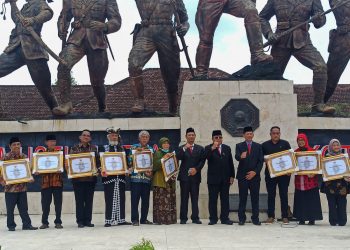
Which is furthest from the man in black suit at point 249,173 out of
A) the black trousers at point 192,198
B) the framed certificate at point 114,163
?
the framed certificate at point 114,163

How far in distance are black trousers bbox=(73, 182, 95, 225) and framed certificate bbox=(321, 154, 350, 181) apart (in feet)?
11.9

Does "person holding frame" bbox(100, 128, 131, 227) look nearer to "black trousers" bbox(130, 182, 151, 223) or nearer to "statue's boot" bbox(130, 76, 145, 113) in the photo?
"black trousers" bbox(130, 182, 151, 223)

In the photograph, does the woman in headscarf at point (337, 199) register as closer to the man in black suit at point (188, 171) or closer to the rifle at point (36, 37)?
the man in black suit at point (188, 171)

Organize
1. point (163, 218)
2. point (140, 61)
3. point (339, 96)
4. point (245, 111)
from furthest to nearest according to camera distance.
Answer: point (339, 96)
point (140, 61)
point (245, 111)
point (163, 218)

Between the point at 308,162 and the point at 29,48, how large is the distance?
6.07 metres

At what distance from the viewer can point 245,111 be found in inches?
363

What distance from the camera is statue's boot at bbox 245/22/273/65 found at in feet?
32.2

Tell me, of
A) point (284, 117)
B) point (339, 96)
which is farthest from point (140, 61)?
point (339, 96)

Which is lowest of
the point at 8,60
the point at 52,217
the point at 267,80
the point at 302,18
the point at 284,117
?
the point at 52,217

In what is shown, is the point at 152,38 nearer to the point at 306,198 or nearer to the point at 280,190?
the point at 280,190

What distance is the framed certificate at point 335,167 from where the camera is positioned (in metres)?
7.81

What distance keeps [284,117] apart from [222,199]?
231 cm

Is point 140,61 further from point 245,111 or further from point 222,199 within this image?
point 222,199

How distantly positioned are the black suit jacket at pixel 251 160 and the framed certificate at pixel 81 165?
7.32ft
